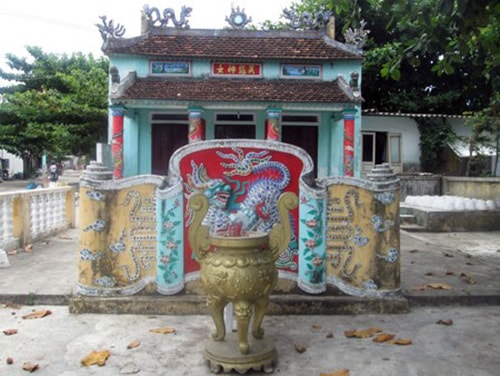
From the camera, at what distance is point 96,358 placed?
3625 mm

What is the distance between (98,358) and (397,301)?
2.95m

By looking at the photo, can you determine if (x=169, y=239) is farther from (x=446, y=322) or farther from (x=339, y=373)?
(x=446, y=322)

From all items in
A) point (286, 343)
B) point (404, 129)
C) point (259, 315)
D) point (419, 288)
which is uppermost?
point (404, 129)

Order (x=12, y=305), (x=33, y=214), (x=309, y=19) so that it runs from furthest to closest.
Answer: (x=309, y=19), (x=33, y=214), (x=12, y=305)

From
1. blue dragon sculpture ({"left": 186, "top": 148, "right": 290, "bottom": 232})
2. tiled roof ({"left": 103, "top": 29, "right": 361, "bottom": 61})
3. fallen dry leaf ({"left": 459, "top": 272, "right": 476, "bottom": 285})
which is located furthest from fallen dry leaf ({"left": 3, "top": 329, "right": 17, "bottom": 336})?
tiled roof ({"left": 103, "top": 29, "right": 361, "bottom": 61})

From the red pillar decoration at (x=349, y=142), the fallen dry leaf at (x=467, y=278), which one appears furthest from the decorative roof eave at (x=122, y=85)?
the fallen dry leaf at (x=467, y=278)

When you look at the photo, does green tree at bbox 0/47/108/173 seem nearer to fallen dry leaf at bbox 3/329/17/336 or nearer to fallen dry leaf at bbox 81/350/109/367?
fallen dry leaf at bbox 3/329/17/336

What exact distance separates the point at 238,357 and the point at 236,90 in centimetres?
1104

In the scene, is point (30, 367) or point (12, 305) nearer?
point (30, 367)

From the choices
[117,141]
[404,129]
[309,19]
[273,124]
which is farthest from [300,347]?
[404,129]

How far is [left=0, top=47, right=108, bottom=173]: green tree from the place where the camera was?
1933 cm

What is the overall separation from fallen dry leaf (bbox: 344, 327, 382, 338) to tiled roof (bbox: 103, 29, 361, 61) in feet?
37.0

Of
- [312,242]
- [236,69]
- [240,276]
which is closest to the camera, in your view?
[240,276]

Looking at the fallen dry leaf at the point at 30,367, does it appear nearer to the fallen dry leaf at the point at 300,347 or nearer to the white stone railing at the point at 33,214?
the fallen dry leaf at the point at 300,347
